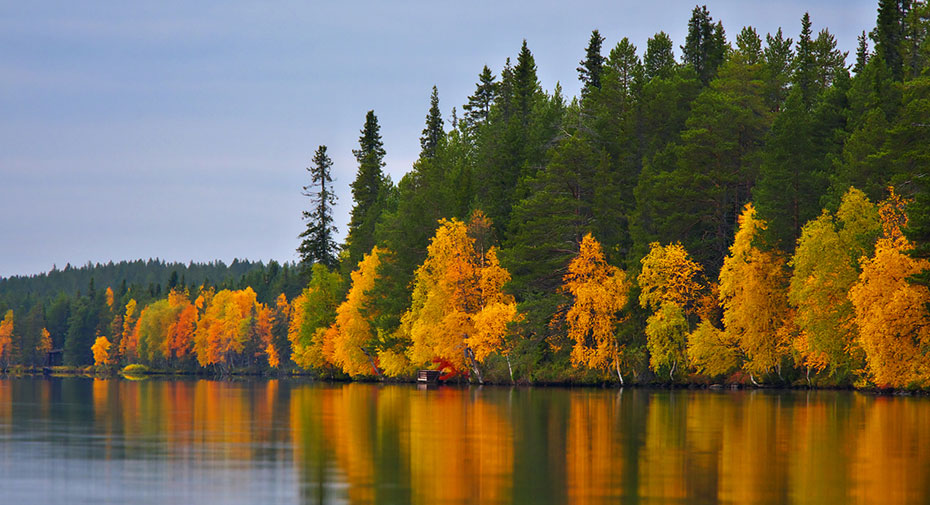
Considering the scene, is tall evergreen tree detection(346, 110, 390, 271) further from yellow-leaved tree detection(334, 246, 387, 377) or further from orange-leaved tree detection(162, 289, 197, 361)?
orange-leaved tree detection(162, 289, 197, 361)

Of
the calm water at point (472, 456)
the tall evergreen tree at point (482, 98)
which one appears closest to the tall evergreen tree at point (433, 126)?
the tall evergreen tree at point (482, 98)

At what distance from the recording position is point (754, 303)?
232ft

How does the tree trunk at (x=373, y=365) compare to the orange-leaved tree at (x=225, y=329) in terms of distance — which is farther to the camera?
the orange-leaved tree at (x=225, y=329)

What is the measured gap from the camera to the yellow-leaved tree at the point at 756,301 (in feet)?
231

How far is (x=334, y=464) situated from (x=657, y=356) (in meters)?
53.2

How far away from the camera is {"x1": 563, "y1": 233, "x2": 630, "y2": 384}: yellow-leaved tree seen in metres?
78.3

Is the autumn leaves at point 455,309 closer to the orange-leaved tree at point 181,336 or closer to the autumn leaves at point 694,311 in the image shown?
the autumn leaves at point 694,311

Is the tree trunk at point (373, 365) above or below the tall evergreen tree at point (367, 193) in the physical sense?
below

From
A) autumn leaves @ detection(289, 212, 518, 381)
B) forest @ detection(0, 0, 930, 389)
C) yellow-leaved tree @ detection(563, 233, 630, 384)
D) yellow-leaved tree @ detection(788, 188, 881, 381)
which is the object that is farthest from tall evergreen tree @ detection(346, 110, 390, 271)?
yellow-leaved tree @ detection(788, 188, 881, 381)

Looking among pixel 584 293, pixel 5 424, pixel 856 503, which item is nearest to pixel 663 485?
pixel 856 503

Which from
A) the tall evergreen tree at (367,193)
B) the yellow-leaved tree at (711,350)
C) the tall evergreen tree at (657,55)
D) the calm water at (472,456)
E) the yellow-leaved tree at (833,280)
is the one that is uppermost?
the tall evergreen tree at (657,55)

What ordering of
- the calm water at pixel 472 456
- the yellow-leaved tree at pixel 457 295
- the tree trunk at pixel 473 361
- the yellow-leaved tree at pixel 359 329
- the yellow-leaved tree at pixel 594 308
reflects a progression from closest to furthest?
the calm water at pixel 472 456
the yellow-leaved tree at pixel 594 308
the yellow-leaved tree at pixel 457 295
the tree trunk at pixel 473 361
the yellow-leaved tree at pixel 359 329

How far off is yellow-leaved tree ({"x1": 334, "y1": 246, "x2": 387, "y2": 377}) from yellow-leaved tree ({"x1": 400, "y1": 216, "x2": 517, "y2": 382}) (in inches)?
532

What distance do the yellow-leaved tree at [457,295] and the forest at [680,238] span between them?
0.58ft
